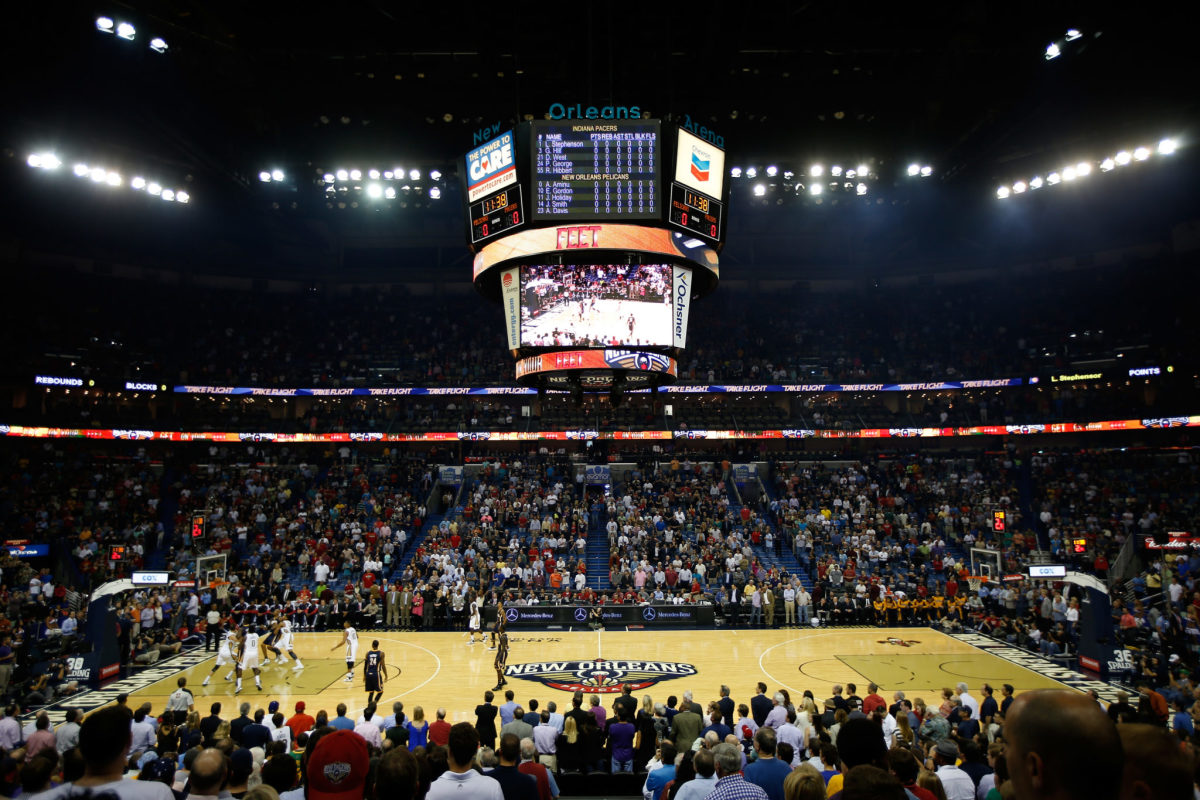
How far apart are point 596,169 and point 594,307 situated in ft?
9.10

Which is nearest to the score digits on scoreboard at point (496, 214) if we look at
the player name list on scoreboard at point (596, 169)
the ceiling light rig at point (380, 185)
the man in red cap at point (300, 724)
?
the player name list on scoreboard at point (596, 169)

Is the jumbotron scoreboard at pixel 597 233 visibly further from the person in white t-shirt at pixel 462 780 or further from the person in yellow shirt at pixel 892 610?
the person in yellow shirt at pixel 892 610

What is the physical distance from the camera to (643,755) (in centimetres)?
1044

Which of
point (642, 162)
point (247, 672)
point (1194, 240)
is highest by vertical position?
point (1194, 240)

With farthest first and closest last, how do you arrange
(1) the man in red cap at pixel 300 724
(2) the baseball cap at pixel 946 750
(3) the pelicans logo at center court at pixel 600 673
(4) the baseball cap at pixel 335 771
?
(3) the pelicans logo at center court at pixel 600 673
(1) the man in red cap at pixel 300 724
(2) the baseball cap at pixel 946 750
(4) the baseball cap at pixel 335 771

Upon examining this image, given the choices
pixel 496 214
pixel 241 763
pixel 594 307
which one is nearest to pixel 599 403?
pixel 594 307

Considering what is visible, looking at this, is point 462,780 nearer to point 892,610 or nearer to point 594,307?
point 594,307

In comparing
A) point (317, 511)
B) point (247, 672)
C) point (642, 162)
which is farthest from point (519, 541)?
point (642, 162)

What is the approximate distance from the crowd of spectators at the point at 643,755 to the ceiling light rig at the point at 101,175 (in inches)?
816

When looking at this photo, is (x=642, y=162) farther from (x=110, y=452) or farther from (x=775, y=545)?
(x=110, y=452)

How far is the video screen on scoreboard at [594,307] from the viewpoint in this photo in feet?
47.4

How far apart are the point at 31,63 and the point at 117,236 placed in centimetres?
2197

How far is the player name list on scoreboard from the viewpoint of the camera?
13.9m

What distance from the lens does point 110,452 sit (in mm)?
36625
